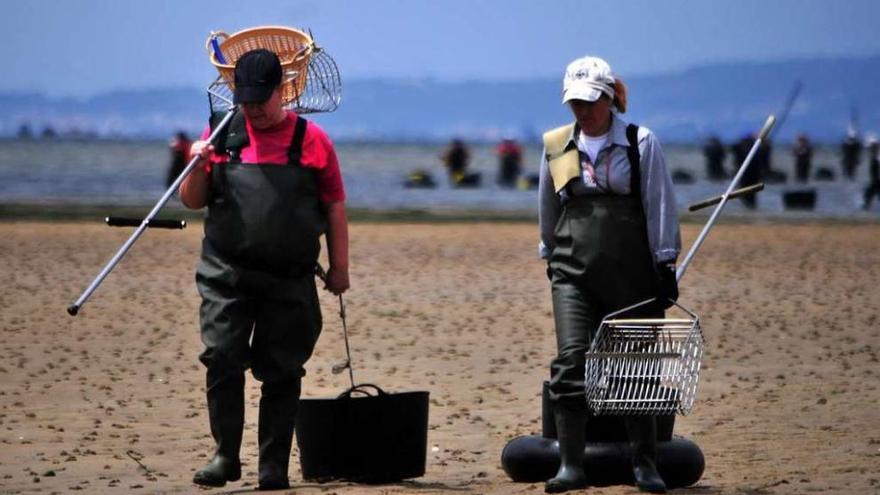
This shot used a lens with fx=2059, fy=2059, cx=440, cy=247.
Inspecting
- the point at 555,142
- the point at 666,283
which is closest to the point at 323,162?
the point at 555,142

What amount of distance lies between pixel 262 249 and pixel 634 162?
1.44 m

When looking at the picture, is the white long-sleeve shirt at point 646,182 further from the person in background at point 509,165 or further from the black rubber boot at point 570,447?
the person in background at point 509,165

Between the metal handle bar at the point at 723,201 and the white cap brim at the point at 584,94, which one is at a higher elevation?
the white cap brim at the point at 584,94

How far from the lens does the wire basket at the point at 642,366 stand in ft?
24.9

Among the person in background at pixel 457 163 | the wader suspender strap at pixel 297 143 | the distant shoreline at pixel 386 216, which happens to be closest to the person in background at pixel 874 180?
the distant shoreline at pixel 386 216

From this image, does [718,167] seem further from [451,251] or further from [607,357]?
[607,357]

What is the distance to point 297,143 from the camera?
7.84 meters

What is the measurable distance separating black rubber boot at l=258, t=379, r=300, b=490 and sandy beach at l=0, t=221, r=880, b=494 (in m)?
0.15

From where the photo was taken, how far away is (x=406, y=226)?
2995 cm

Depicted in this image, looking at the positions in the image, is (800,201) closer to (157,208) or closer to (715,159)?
(715,159)

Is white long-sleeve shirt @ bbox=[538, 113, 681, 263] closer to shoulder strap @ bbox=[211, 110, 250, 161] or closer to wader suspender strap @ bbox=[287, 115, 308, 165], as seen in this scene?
wader suspender strap @ bbox=[287, 115, 308, 165]

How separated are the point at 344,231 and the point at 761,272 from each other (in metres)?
13.7

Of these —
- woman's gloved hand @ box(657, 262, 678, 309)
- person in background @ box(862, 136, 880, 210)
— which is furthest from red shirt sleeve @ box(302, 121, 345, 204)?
person in background @ box(862, 136, 880, 210)

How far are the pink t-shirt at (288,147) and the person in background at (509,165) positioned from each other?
156 ft
